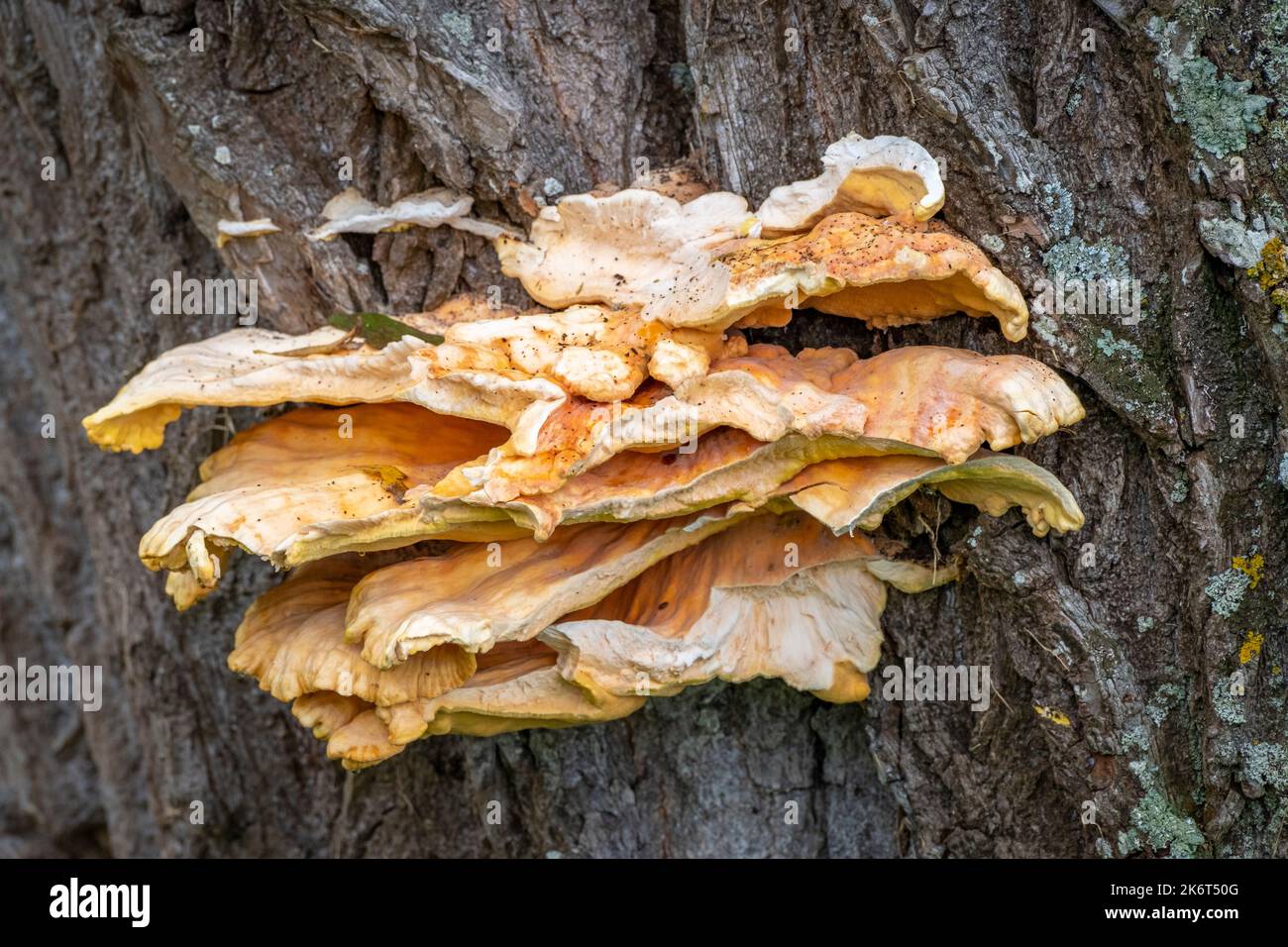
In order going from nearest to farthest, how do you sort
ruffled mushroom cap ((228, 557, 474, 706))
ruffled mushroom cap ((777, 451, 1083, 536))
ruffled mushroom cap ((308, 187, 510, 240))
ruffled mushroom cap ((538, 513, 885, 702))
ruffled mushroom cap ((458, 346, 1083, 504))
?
ruffled mushroom cap ((458, 346, 1083, 504)) < ruffled mushroom cap ((777, 451, 1083, 536)) < ruffled mushroom cap ((228, 557, 474, 706)) < ruffled mushroom cap ((538, 513, 885, 702)) < ruffled mushroom cap ((308, 187, 510, 240))

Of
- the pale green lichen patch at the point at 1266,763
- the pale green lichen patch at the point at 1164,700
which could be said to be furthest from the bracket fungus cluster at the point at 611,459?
the pale green lichen patch at the point at 1266,763

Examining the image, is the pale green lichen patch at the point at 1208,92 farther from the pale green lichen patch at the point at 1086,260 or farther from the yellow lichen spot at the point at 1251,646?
the yellow lichen spot at the point at 1251,646

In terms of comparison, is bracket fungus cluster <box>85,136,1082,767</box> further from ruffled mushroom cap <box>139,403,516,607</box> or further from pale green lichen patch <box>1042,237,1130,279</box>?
pale green lichen patch <box>1042,237,1130,279</box>

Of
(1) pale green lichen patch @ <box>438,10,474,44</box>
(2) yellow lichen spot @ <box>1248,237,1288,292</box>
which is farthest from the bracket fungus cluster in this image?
(2) yellow lichen spot @ <box>1248,237,1288,292</box>

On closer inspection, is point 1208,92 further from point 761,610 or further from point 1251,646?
point 761,610

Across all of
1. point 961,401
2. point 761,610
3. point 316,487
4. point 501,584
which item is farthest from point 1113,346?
point 316,487
